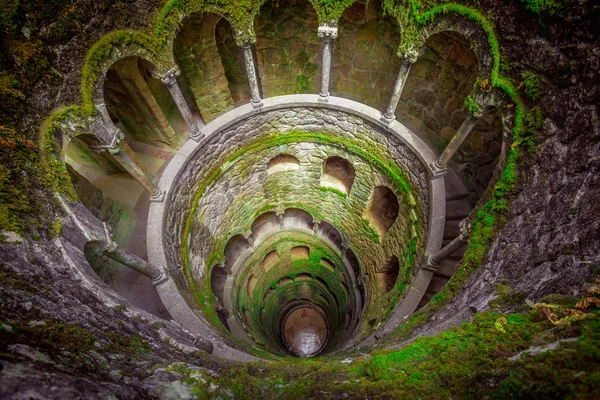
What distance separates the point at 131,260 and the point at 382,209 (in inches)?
325

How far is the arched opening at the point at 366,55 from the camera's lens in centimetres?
Answer: 938

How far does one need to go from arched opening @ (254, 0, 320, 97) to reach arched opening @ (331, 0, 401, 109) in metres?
1.02

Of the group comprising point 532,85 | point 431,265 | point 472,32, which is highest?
point 472,32

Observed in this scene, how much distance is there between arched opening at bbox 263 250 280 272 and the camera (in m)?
14.3

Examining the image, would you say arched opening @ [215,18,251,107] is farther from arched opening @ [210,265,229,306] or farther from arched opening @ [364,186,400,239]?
arched opening @ [210,265,229,306]

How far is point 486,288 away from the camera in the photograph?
4.29 meters

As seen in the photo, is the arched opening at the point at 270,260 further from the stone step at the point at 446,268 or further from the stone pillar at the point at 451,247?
the stone pillar at the point at 451,247

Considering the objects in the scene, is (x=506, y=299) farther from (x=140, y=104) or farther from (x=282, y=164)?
(x=140, y=104)

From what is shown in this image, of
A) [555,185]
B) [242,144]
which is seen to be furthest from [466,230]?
[242,144]

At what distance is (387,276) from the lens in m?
10.7

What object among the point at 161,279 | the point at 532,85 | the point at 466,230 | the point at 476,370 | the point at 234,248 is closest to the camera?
the point at 476,370

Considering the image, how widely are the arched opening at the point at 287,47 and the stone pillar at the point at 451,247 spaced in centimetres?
799

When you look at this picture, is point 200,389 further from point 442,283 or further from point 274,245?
point 274,245

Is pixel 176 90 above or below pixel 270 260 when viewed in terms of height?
above
